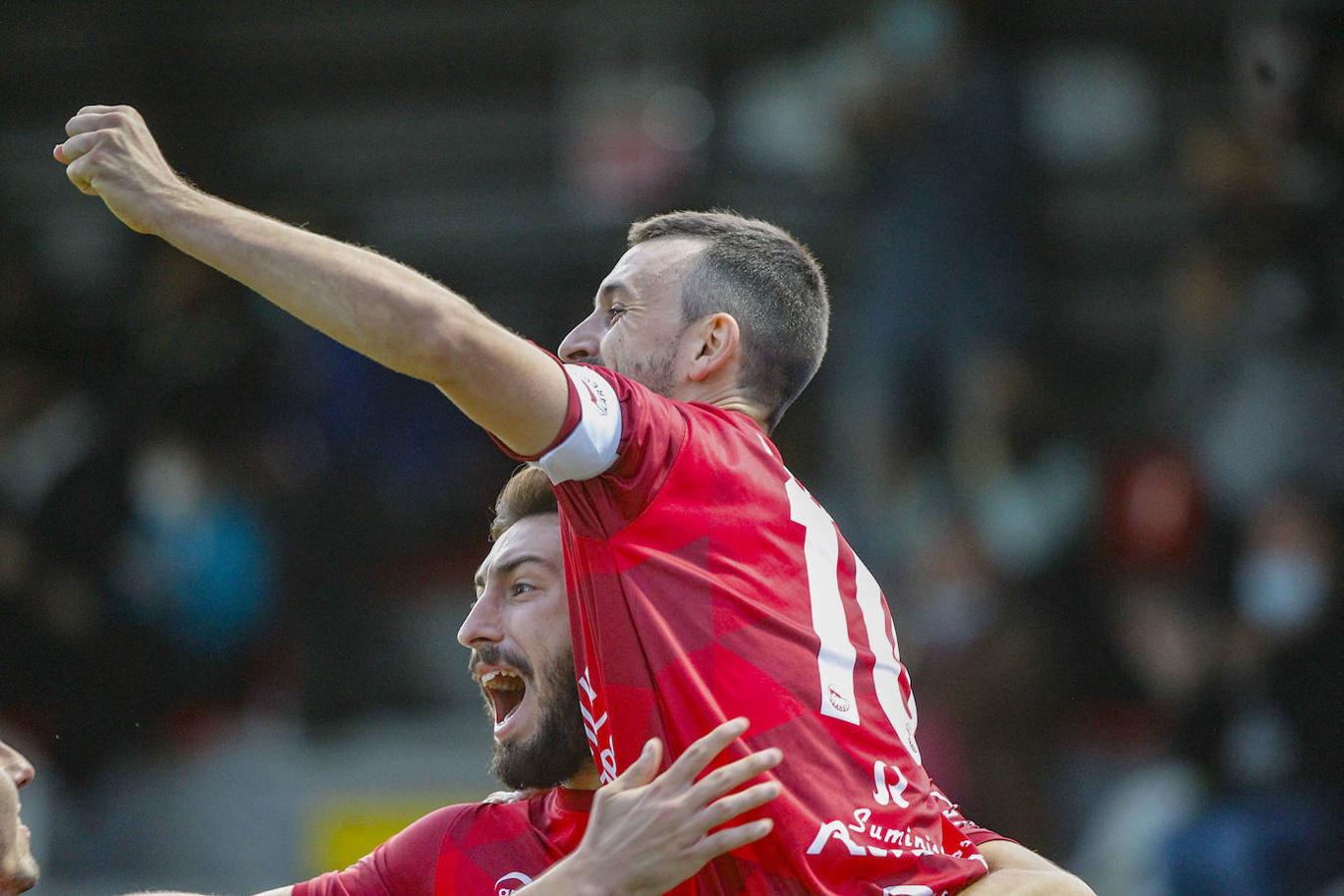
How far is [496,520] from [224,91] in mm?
8127

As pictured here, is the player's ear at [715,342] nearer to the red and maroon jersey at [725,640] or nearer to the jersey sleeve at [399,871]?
the red and maroon jersey at [725,640]

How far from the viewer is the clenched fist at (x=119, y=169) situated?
3.45 meters

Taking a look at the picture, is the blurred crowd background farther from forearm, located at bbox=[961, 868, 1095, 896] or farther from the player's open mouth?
the player's open mouth

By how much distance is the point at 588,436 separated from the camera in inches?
141

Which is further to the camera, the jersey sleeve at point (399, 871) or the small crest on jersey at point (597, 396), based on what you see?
the jersey sleeve at point (399, 871)

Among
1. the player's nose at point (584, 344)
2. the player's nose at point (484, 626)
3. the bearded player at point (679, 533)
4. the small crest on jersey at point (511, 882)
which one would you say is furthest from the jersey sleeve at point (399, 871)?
the player's nose at point (584, 344)

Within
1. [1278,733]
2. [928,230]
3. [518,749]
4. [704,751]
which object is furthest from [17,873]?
[928,230]

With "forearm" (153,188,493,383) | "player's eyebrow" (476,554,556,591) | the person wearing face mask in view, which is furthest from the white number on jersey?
the person wearing face mask

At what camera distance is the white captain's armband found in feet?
11.7

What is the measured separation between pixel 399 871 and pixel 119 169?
2.24m

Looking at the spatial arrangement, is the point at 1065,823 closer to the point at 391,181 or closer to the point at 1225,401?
the point at 1225,401

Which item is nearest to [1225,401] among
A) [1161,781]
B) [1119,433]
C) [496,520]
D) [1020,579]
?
[1119,433]

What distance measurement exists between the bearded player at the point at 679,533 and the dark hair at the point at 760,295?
1 cm

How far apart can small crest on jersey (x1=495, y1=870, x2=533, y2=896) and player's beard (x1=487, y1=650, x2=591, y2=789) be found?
0.82 feet
